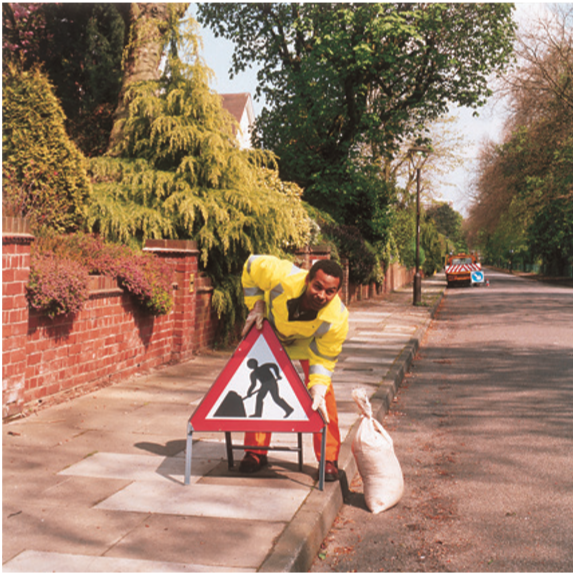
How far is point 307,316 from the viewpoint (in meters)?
4.43

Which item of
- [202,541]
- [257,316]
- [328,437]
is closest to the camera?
[202,541]

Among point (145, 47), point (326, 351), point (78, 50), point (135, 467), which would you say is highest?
point (78, 50)

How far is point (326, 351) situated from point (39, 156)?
582cm

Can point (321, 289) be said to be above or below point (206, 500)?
above

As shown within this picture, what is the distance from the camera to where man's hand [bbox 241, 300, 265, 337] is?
14.9ft

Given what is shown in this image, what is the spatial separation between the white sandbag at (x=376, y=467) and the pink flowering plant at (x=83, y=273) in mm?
3239

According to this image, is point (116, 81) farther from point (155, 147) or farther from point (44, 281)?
point (44, 281)

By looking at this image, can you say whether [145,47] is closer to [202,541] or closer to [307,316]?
[307,316]

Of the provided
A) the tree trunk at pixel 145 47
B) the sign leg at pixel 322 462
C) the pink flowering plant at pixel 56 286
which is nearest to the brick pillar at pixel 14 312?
the pink flowering plant at pixel 56 286

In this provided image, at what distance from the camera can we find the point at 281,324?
4.59 m

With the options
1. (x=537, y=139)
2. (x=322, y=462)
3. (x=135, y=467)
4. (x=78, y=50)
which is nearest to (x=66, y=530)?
(x=135, y=467)

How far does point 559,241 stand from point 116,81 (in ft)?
126

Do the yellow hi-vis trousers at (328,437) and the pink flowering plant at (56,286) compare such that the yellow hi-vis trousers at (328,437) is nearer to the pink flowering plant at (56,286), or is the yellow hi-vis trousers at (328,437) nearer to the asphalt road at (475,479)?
the asphalt road at (475,479)

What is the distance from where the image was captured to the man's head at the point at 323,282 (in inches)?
164
